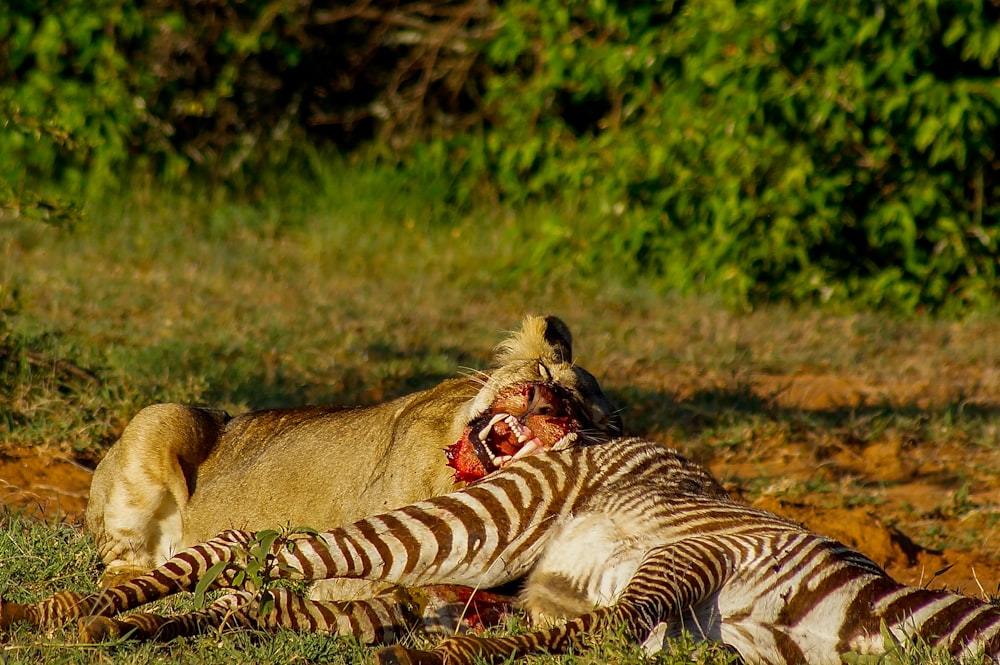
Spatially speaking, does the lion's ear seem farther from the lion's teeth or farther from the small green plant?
the small green plant

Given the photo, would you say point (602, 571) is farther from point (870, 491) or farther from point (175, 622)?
point (870, 491)

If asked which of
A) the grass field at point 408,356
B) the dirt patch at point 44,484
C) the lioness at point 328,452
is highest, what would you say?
the lioness at point 328,452

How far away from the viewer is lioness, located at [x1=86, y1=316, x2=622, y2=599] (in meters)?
4.18

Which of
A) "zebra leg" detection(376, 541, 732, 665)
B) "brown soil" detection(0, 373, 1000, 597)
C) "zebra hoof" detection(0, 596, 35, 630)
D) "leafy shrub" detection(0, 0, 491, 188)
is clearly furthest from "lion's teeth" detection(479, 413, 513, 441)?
"leafy shrub" detection(0, 0, 491, 188)

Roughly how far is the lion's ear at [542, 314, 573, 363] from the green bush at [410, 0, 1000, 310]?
4.67m

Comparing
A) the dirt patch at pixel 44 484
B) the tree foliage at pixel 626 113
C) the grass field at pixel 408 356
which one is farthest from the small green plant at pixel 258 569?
the tree foliage at pixel 626 113

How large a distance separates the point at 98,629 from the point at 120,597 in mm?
169

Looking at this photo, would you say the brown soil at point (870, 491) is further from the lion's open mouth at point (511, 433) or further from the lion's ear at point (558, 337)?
the lion's open mouth at point (511, 433)

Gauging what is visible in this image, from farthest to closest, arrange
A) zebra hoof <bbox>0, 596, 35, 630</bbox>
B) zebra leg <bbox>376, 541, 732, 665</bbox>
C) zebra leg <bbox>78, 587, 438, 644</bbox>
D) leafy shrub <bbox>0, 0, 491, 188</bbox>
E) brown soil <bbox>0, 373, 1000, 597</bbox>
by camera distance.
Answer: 1. leafy shrub <bbox>0, 0, 491, 188</bbox>
2. brown soil <bbox>0, 373, 1000, 597</bbox>
3. zebra leg <bbox>78, 587, 438, 644</bbox>
4. zebra hoof <bbox>0, 596, 35, 630</bbox>
5. zebra leg <bbox>376, 541, 732, 665</bbox>

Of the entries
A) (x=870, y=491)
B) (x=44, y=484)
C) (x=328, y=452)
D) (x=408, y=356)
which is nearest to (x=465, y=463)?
(x=328, y=452)

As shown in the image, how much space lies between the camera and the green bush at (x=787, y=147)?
8867 mm

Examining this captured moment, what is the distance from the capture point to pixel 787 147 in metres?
9.16

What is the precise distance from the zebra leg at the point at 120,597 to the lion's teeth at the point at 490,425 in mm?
775

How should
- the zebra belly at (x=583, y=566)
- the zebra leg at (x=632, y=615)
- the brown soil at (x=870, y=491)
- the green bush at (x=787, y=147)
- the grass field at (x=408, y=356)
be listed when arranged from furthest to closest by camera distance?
1. the green bush at (x=787, y=147)
2. the grass field at (x=408, y=356)
3. the brown soil at (x=870, y=491)
4. the zebra belly at (x=583, y=566)
5. the zebra leg at (x=632, y=615)
